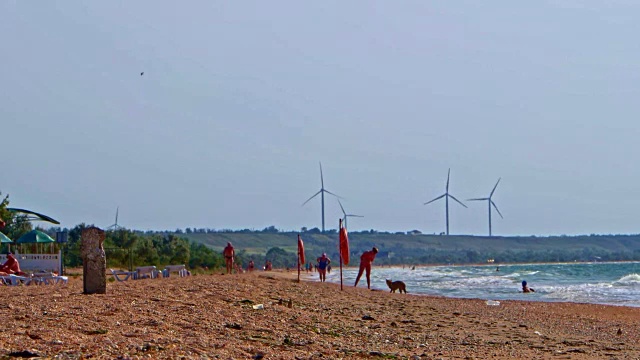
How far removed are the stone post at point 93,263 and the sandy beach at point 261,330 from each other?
31cm

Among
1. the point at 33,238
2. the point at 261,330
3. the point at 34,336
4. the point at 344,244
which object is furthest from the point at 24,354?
the point at 33,238

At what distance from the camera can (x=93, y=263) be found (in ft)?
49.5

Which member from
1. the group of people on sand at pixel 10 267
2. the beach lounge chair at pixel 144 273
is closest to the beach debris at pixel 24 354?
the group of people on sand at pixel 10 267

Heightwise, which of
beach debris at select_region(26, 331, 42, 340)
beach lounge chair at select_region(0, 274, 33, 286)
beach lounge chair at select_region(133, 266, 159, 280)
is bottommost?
beach debris at select_region(26, 331, 42, 340)

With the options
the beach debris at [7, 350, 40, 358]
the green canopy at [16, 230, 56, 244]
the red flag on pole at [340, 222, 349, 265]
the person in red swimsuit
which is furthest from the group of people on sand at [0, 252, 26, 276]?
the beach debris at [7, 350, 40, 358]

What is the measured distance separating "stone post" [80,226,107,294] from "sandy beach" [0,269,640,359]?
1.03 feet

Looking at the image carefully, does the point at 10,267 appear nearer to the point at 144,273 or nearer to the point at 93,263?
the point at 144,273

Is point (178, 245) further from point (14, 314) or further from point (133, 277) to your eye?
point (14, 314)

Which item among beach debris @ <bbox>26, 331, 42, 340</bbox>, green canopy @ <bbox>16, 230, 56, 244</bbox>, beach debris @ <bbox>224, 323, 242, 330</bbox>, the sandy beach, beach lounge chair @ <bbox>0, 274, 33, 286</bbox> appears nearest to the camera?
beach debris @ <bbox>26, 331, 42, 340</bbox>

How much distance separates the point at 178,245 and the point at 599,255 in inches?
4924

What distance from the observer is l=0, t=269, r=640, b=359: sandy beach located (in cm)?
956

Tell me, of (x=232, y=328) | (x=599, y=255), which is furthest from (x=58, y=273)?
(x=599, y=255)

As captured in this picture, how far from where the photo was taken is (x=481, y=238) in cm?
19850

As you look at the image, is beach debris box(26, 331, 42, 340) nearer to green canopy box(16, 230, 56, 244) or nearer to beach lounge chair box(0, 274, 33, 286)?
beach lounge chair box(0, 274, 33, 286)
